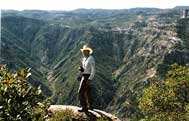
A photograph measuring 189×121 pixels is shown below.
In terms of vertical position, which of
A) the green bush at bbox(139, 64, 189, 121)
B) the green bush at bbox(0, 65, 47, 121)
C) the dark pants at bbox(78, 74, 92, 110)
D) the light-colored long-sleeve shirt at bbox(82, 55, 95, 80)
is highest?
the green bush at bbox(0, 65, 47, 121)

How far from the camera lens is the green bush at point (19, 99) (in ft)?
28.1

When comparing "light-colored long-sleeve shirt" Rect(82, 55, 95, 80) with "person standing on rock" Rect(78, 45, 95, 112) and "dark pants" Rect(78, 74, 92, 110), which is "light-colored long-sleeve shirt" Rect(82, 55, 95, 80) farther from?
"dark pants" Rect(78, 74, 92, 110)

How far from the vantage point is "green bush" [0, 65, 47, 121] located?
858cm

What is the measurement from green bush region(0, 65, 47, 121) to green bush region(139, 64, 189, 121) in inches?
772

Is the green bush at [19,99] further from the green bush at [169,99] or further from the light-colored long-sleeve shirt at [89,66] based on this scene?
the green bush at [169,99]

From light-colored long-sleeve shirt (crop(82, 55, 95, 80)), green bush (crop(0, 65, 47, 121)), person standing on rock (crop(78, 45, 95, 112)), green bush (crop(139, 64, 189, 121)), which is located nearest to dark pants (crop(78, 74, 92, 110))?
person standing on rock (crop(78, 45, 95, 112))

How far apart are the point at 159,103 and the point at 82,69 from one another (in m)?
11.0

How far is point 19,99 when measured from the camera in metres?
8.91

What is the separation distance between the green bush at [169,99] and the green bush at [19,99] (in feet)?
64.3

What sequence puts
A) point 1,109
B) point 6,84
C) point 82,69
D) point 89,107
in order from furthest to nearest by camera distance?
point 89,107, point 82,69, point 6,84, point 1,109

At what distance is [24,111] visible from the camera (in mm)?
8773

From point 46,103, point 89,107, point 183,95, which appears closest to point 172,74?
point 183,95

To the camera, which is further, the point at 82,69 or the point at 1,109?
the point at 82,69

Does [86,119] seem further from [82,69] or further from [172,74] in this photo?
[172,74]
